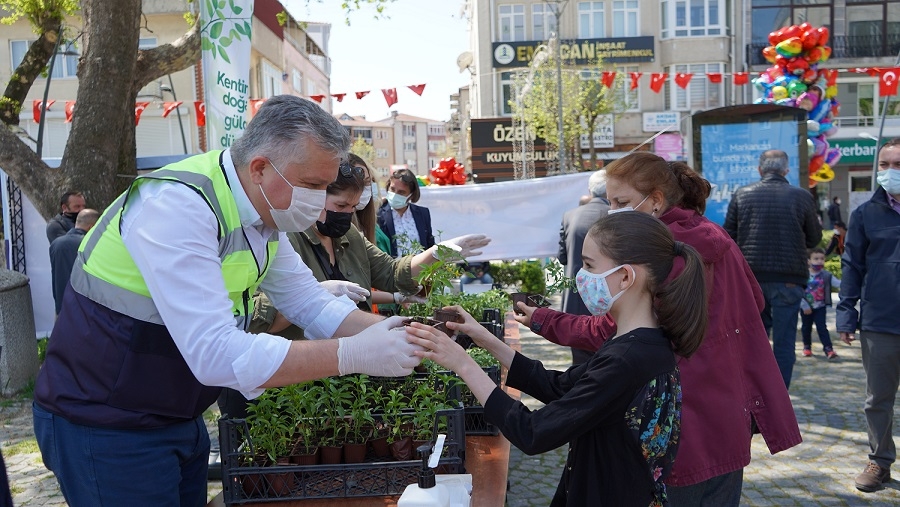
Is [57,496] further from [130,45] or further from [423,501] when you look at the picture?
[130,45]

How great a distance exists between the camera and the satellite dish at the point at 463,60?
36688 millimetres

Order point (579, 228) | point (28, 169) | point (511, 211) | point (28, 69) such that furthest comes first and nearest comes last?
1. point (28, 69)
2. point (511, 211)
3. point (28, 169)
4. point (579, 228)

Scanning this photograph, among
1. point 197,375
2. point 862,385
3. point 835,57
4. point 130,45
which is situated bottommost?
point 862,385

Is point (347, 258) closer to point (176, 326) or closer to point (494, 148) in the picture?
point (176, 326)

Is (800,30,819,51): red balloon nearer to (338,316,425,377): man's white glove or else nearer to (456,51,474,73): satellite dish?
(338,316,425,377): man's white glove

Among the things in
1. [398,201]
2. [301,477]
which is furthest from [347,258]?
[398,201]

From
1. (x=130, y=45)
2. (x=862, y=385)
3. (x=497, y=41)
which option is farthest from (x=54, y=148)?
(x=862, y=385)

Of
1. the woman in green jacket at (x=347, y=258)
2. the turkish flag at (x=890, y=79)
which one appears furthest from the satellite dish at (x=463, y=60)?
the woman in green jacket at (x=347, y=258)

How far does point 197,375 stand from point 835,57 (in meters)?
38.6

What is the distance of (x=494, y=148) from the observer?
3197cm

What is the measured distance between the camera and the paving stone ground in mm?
4824

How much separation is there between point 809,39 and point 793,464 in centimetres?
747

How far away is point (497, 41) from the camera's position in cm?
3594

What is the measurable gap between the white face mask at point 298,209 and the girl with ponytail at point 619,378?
0.43m
